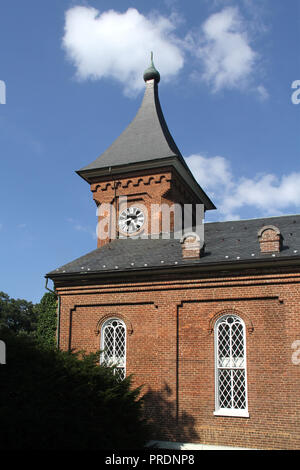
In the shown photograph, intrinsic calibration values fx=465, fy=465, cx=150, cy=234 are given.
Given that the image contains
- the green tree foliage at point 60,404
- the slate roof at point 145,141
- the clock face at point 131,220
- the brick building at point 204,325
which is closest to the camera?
the green tree foliage at point 60,404

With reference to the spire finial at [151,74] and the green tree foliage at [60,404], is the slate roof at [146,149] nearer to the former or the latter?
the spire finial at [151,74]

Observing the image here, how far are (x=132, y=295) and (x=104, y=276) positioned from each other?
50.0 inches

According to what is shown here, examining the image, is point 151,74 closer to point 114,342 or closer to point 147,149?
point 147,149

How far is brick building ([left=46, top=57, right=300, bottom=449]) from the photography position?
45.0ft

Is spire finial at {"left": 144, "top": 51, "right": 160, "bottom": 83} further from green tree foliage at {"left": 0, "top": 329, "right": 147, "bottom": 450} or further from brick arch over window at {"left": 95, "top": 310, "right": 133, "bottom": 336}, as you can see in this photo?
green tree foliage at {"left": 0, "top": 329, "right": 147, "bottom": 450}

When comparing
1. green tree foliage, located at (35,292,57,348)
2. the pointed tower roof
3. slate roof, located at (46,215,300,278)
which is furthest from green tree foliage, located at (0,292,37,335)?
slate roof, located at (46,215,300,278)

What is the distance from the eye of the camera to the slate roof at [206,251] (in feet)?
49.5

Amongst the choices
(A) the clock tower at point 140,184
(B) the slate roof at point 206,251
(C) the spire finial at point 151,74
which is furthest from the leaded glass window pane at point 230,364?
(C) the spire finial at point 151,74

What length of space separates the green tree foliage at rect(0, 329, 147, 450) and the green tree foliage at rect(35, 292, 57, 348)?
12298 millimetres

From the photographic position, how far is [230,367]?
1438 cm

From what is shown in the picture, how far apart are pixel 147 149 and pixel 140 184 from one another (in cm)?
187

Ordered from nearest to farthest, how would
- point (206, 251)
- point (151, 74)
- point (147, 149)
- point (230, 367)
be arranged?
point (230, 367), point (206, 251), point (147, 149), point (151, 74)

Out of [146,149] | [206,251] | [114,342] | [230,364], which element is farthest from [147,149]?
[230,364]
